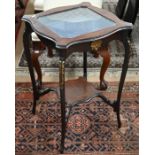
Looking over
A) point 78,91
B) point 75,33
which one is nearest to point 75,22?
point 75,33

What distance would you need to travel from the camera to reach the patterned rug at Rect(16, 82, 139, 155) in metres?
1.73

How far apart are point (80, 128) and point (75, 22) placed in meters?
0.68

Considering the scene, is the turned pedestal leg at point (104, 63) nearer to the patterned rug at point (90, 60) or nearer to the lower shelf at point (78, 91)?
the lower shelf at point (78, 91)

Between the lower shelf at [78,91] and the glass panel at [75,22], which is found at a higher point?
the glass panel at [75,22]

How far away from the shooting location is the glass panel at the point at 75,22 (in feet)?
5.02

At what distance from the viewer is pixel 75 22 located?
5.33 feet

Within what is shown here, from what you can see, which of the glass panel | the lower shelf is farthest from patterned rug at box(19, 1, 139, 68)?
the glass panel

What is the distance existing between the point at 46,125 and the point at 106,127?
15.2 inches

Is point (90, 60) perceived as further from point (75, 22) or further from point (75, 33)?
point (75, 33)

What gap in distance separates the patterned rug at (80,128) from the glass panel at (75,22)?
660 millimetres

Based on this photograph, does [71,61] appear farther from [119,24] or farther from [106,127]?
[119,24]

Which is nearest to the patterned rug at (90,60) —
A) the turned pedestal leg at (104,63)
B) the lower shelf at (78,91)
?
the turned pedestal leg at (104,63)
